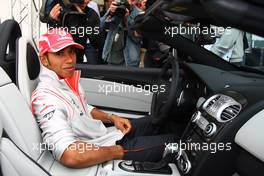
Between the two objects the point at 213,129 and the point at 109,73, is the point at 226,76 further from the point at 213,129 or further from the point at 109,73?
the point at 109,73

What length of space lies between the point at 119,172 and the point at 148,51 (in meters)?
1.74

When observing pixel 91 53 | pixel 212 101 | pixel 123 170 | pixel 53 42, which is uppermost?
pixel 53 42

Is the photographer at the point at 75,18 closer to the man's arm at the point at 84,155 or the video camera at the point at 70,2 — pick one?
the video camera at the point at 70,2

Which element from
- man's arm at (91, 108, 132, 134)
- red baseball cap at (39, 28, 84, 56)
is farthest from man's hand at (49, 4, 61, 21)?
red baseball cap at (39, 28, 84, 56)

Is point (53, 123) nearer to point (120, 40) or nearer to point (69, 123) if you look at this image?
point (69, 123)

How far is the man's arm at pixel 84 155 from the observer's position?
143 centimetres

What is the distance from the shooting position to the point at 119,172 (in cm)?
149

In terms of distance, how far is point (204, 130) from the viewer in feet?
5.07

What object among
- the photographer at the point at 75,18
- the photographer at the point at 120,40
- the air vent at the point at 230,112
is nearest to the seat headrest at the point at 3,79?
the air vent at the point at 230,112

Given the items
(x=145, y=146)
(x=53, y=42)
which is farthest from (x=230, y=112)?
(x=53, y=42)

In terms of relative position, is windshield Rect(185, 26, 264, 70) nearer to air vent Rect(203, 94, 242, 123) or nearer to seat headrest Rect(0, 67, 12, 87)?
air vent Rect(203, 94, 242, 123)

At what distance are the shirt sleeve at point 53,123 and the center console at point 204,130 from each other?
50 cm

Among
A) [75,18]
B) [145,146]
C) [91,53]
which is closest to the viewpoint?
[145,146]

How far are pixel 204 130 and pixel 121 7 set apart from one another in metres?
1.97
